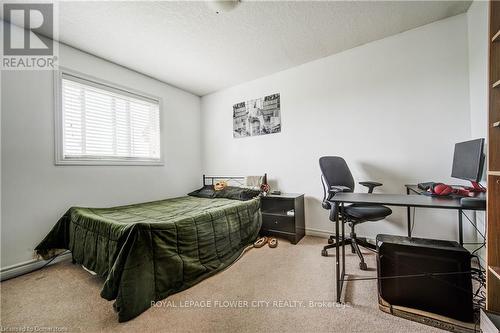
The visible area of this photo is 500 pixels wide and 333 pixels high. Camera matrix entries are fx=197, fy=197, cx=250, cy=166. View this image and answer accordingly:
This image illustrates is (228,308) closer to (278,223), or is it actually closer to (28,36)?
(278,223)

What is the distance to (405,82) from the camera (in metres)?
2.30

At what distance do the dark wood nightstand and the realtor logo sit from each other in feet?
10.2

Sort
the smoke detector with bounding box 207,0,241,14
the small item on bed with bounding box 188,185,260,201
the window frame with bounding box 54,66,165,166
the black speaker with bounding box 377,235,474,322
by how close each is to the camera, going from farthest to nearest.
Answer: the small item on bed with bounding box 188,185,260,201, the window frame with bounding box 54,66,165,166, the smoke detector with bounding box 207,0,241,14, the black speaker with bounding box 377,235,474,322

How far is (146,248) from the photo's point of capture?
1472 mm

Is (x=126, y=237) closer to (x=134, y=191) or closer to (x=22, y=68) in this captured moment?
(x=134, y=191)

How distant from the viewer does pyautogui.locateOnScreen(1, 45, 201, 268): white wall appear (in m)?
1.95

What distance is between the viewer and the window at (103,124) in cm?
234

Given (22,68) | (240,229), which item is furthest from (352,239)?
(22,68)

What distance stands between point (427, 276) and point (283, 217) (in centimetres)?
161

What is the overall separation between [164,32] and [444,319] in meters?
3.38

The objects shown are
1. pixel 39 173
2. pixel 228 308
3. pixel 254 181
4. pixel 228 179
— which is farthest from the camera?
pixel 228 179

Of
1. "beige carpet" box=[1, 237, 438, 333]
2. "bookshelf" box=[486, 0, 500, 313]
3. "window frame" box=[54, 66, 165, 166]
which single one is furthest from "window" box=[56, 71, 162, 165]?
"bookshelf" box=[486, 0, 500, 313]

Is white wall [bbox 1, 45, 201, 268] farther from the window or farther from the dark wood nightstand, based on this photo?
the dark wood nightstand

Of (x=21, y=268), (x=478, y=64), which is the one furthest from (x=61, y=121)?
(x=478, y=64)
